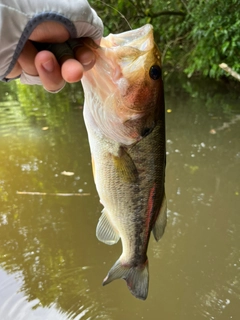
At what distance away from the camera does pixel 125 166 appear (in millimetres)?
1455

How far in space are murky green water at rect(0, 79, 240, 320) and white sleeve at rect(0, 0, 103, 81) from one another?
1.86 meters

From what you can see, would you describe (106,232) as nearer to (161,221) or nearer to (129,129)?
(161,221)

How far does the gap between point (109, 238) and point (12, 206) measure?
6.73 ft

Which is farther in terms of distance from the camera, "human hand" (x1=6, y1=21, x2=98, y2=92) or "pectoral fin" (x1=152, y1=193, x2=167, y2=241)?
"pectoral fin" (x1=152, y1=193, x2=167, y2=241)

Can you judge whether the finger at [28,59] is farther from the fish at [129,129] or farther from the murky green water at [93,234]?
the murky green water at [93,234]

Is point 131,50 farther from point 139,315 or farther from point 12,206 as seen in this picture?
point 12,206

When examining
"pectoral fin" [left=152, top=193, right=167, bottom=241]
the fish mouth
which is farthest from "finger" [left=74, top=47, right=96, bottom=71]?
"pectoral fin" [left=152, top=193, right=167, bottom=241]

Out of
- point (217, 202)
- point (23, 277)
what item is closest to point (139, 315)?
point (23, 277)

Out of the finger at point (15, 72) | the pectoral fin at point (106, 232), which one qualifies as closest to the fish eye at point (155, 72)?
the finger at point (15, 72)

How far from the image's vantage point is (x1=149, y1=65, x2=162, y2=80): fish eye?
1.34m

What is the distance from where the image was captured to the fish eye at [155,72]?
52.7 inches

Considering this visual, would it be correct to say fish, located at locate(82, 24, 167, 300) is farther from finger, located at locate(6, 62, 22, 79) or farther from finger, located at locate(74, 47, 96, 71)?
finger, located at locate(6, 62, 22, 79)

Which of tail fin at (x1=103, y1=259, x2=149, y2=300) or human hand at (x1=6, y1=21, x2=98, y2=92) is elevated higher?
human hand at (x1=6, y1=21, x2=98, y2=92)

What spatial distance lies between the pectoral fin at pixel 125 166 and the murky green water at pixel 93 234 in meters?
1.33
